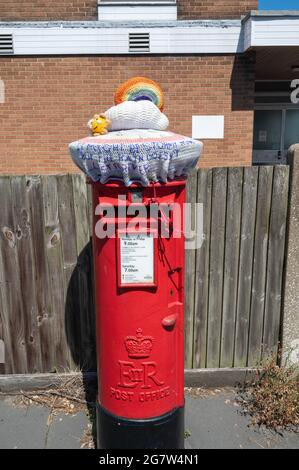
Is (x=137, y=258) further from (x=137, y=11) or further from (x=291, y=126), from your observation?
(x=291, y=126)

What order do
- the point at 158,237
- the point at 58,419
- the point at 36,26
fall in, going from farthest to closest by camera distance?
1. the point at 36,26
2. the point at 58,419
3. the point at 158,237

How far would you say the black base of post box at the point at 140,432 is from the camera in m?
2.19

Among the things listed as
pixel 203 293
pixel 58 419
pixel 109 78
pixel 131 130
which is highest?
pixel 109 78

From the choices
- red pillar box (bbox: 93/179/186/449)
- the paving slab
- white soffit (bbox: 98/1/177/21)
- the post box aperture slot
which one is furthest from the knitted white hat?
white soffit (bbox: 98/1/177/21)

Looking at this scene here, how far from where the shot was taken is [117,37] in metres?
7.44

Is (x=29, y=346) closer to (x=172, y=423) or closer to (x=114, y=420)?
(x=114, y=420)

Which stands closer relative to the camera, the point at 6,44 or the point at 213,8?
the point at 6,44

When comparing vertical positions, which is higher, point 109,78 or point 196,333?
point 109,78

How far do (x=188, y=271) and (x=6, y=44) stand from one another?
6.82 metres

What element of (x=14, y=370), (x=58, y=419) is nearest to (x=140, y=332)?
(x=58, y=419)

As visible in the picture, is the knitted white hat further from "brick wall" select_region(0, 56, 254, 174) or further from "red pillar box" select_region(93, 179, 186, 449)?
"brick wall" select_region(0, 56, 254, 174)

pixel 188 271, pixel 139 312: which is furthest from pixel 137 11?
pixel 139 312

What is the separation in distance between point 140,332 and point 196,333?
123 centimetres

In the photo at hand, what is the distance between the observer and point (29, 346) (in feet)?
10.2
